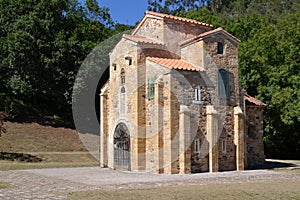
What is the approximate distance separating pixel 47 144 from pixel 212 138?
19807 millimetres

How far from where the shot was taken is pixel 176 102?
22734 millimetres

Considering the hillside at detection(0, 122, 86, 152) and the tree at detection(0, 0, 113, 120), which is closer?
the hillside at detection(0, 122, 86, 152)

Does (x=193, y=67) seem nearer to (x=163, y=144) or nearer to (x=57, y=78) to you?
(x=163, y=144)

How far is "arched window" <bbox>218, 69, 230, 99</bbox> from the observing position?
80.7ft

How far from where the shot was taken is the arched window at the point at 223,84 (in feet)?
80.7

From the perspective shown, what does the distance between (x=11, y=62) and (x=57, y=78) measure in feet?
16.8

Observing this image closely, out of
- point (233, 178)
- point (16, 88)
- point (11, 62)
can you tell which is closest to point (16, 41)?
point (11, 62)

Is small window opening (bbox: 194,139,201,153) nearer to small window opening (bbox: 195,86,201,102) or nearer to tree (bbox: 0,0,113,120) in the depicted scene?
small window opening (bbox: 195,86,201,102)

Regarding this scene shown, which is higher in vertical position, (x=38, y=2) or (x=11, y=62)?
(x=38, y=2)

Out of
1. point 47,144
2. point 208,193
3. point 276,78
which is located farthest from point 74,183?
point 276,78

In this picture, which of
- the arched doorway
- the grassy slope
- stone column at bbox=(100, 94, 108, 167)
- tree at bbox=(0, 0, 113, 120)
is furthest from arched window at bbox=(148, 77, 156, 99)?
tree at bbox=(0, 0, 113, 120)

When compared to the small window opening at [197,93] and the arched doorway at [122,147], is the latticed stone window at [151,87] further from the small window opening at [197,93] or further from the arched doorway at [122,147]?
the arched doorway at [122,147]

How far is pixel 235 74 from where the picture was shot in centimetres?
2536

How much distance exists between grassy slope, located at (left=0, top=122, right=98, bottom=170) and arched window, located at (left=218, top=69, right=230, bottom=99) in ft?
39.4
